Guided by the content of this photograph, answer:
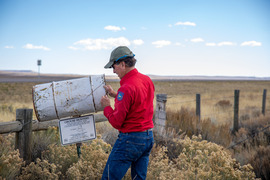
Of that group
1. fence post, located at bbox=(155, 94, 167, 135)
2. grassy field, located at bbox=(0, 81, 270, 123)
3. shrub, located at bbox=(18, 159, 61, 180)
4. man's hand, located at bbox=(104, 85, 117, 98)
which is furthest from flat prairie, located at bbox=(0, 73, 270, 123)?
shrub, located at bbox=(18, 159, 61, 180)

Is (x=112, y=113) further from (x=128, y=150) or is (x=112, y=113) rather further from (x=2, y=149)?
(x=2, y=149)

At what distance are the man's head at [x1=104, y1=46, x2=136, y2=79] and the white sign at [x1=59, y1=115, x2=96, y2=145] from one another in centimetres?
115

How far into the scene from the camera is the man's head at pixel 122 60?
99.9 inches

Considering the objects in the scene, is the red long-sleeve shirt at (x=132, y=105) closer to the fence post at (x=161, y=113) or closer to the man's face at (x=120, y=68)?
the man's face at (x=120, y=68)

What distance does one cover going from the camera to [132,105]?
242 cm

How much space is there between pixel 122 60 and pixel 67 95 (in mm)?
934

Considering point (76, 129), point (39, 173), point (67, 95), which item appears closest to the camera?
point (67, 95)

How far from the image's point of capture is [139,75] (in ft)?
8.46

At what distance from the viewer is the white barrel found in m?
3.08

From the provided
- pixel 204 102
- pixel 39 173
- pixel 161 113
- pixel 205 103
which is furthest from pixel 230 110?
pixel 39 173

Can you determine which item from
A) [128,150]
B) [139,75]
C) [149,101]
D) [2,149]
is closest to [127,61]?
[139,75]

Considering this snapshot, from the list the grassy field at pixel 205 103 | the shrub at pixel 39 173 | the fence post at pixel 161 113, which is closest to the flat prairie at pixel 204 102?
the grassy field at pixel 205 103

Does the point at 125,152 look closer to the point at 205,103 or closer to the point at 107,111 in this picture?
the point at 107,111

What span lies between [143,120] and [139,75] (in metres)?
0.44
